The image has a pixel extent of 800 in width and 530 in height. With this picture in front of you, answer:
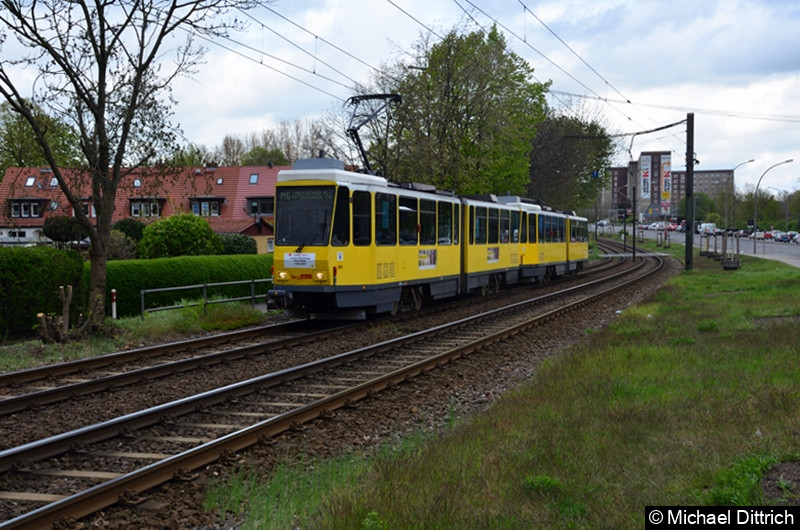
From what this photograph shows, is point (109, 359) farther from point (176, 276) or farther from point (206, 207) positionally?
point (206, 207)

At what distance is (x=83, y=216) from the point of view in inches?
621

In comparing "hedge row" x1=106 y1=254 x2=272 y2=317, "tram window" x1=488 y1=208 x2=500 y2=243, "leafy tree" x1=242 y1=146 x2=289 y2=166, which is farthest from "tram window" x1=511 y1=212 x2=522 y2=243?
"leafy tree" x1=242 y1=146 x2=289 y2=166

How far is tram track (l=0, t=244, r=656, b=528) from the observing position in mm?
6352

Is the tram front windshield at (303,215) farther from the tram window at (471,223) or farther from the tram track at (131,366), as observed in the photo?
the tram window at (471,223)

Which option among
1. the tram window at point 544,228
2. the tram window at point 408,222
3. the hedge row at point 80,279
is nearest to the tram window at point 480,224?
the tram window at point 408,222

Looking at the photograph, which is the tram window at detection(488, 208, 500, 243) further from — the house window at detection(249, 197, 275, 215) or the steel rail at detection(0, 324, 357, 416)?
the house window at detection(249, 197, 275, 215)

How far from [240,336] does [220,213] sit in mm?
57607

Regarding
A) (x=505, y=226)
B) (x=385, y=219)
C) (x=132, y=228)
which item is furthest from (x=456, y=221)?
(x=132, y=228)

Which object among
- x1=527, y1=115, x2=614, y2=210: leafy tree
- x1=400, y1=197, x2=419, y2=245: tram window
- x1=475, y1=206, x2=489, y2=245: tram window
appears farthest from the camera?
x1=527, y1=115, x2=614, y2=210: leafy tree

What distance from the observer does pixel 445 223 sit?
21.1 meters

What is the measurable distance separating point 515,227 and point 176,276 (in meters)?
11.9

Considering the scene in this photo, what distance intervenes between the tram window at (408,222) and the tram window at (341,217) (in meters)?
2.19

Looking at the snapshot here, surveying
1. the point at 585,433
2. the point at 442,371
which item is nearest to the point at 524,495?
the point at 585,433

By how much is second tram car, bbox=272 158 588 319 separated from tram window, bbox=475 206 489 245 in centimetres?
60
